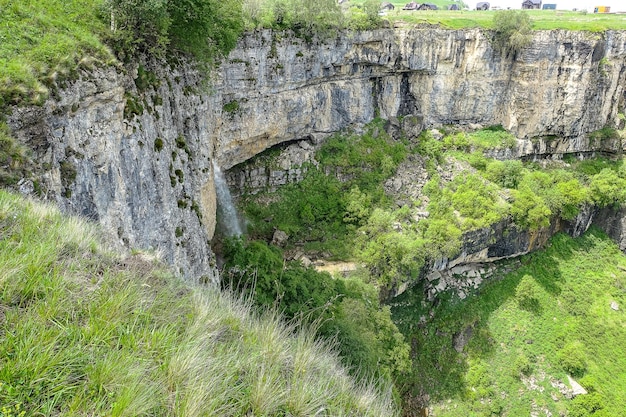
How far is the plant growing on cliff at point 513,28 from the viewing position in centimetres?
3100

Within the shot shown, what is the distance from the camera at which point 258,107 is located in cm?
2519

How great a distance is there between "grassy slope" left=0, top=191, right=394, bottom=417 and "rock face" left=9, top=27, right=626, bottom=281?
324 centimetres

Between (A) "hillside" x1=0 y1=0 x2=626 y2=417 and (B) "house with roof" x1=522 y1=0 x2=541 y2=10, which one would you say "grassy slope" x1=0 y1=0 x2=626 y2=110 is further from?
(B) "house with roof" x1=522 y1=0 x2=541 y2=10

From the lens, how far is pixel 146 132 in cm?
1102

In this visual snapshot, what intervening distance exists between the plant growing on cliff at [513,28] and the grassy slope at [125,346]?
33.4 meters

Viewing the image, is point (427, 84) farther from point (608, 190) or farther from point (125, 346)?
point (125, 346)

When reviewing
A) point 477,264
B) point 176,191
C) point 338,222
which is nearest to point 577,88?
point 477,264

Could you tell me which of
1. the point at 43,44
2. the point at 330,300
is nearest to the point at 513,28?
the point at 330,300

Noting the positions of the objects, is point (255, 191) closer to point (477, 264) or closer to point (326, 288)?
point (326, 288)

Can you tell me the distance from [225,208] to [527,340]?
19938mm

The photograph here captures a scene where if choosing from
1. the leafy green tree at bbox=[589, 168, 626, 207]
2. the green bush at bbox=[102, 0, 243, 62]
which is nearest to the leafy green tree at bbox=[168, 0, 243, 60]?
the green bush at bbox=[102, 0, 243, 62]

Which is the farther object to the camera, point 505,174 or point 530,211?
point 505,174

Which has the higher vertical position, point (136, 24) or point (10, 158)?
point (136, 24)

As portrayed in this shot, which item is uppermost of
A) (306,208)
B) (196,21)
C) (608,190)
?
(196,21)
